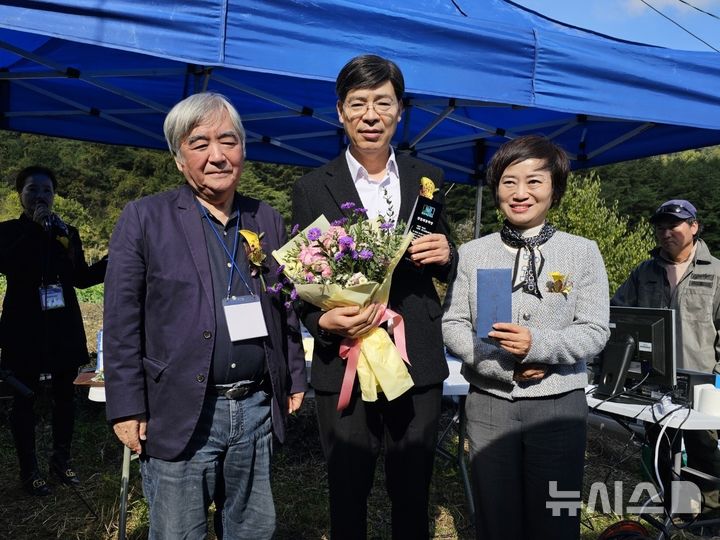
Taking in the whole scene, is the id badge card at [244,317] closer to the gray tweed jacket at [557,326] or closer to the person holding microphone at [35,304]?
the gray tweed jacket at [557,326]

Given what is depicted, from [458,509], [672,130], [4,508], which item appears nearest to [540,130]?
[672,130]

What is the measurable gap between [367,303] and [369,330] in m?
0.13

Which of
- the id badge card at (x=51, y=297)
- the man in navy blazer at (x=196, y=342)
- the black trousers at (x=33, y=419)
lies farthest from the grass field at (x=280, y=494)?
the man in navy blazer at (x=196, y=342)

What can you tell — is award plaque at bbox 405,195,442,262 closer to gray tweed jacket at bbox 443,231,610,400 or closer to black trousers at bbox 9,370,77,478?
gray tweed jacket at bbox 443,231,610,400

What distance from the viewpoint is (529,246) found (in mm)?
1947

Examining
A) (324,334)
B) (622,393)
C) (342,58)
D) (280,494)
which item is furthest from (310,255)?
(280,494)

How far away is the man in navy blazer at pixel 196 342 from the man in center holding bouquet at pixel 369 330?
209 mm

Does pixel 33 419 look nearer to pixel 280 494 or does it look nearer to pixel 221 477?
pixel 280 494

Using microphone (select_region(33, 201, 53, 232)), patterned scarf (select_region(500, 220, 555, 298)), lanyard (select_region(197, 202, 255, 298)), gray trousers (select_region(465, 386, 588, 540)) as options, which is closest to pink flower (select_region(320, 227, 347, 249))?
lanyard (select_region(197, 202, 255, 298))

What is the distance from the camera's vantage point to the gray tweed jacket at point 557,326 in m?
1.82

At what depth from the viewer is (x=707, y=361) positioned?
360 cm

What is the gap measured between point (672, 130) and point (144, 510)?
4.45 metres

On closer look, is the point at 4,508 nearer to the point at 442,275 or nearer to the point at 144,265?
the point at 144,265

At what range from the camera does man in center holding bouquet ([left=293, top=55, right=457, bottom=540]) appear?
183 cm
